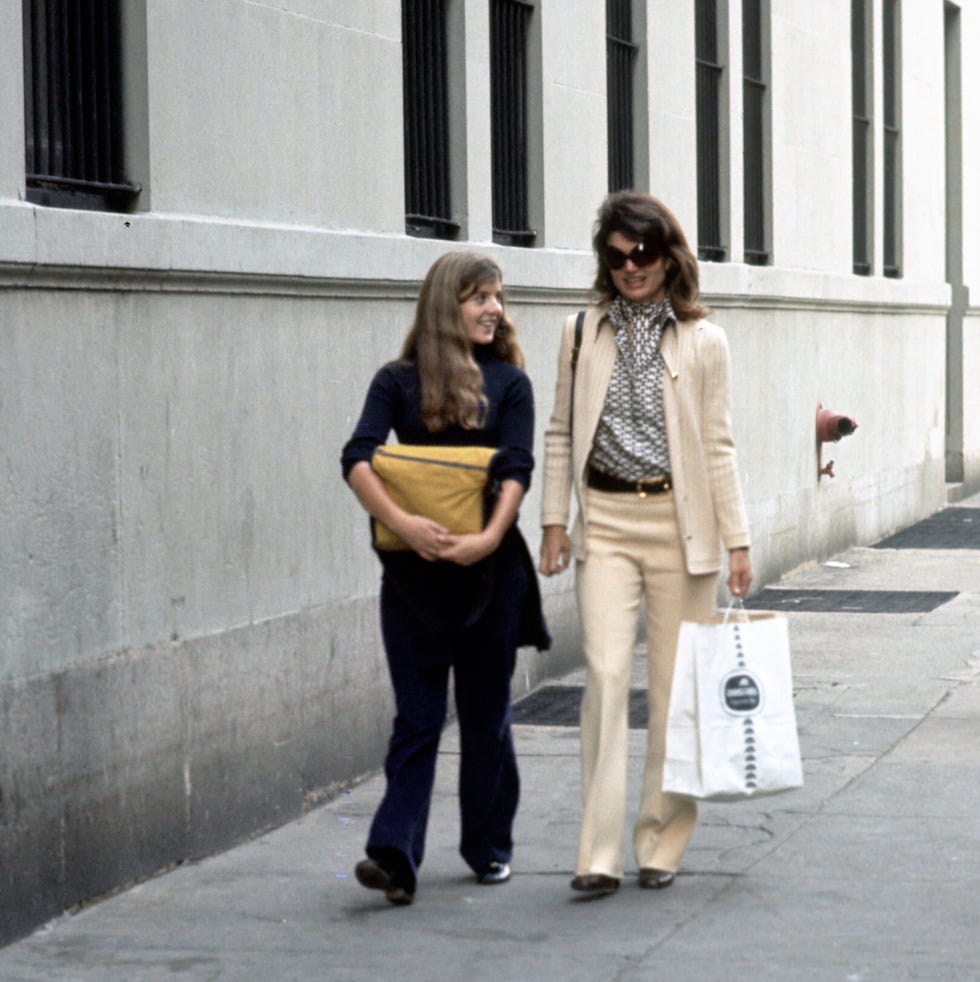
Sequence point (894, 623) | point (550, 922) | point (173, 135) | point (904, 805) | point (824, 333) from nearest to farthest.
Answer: point (550, 922), point (173, 135), point (904, 805), point (894, 623), point (824, 333)

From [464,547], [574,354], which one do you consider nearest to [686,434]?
[574,354]

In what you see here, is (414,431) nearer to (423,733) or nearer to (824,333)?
(423,733)

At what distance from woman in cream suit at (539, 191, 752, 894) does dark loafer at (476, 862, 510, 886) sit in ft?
0.79

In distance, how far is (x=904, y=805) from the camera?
7.63 metres

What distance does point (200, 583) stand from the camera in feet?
23.3

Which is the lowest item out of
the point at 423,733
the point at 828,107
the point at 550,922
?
the point at 550,922

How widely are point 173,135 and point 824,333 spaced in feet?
32.7

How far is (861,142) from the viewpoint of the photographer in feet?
60.4

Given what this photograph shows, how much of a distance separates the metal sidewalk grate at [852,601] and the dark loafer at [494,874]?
22.6 ft

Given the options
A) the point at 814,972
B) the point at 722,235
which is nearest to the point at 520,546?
the point at 814,972

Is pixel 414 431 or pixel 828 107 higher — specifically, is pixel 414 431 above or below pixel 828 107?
below

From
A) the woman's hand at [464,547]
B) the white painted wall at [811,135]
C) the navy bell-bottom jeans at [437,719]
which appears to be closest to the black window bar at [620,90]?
the white painted wall at [811,135]

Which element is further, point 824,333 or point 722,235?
point 824,333

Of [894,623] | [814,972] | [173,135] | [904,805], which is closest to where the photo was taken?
[814,972]
